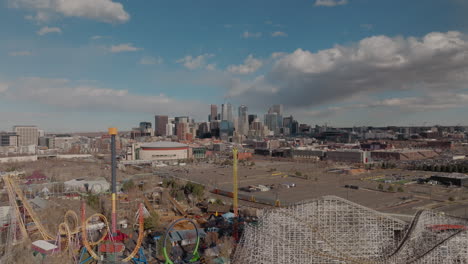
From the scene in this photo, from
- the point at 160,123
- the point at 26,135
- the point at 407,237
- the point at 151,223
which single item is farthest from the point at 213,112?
the point at 407,237

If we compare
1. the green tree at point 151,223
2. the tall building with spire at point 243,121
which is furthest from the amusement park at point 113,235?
the tall building with spire at point 243,121

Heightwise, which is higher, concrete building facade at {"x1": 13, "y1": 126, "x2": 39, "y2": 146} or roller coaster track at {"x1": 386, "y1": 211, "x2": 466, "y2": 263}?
concrete building facade at {"x1": 13, "y1": 126, "x2": 39, "y2": 146}

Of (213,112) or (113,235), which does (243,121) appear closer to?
(213,112)

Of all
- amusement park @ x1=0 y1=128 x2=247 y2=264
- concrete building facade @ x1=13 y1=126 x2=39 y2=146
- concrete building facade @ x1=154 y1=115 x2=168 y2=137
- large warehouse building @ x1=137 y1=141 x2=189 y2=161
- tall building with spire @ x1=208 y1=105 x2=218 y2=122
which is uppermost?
tall building with spire @ x1=208 y1=105 x2=218 y2=122

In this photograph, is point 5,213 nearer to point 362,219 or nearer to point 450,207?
point 362,219

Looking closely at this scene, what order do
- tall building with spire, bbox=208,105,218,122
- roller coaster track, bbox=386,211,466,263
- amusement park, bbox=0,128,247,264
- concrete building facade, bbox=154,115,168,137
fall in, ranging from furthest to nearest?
1. tall building with spire, bbox=208,105,218,122
2. concrete building facade, bbox=154,115,168,137
3. amusement park, bbox=0,128,247,264
4. roller coaster track, bbox=386,211,466,263

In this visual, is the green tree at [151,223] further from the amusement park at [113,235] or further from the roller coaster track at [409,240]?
the roller coaster track at [409,240]

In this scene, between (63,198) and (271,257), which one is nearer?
(271,257)

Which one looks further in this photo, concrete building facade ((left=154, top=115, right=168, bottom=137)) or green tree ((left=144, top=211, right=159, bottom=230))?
concrete building facade ((left=154, top=115, right=168, bottom=137))

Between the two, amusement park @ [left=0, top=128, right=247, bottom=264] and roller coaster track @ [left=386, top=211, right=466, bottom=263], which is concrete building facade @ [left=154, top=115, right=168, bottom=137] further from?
roller coaster track @ [left=386, top=211, right=466, bottom=263]

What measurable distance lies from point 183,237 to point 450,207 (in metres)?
15.8

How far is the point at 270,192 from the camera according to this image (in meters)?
25.0

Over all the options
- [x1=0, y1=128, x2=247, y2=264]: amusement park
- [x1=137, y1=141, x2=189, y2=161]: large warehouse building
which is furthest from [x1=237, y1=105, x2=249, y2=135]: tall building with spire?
[x1=0, y1=128, x2=247, y2=264]: amusement park

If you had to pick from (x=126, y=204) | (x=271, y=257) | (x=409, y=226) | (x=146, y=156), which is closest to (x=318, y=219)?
(x=271, y=257)
